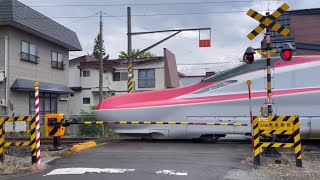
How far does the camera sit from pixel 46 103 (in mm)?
32312

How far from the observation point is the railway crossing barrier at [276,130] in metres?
9.41

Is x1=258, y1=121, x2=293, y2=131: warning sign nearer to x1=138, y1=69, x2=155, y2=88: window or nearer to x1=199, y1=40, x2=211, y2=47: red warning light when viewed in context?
x1=199, y1=40, x2=211, y2=47: red warning light

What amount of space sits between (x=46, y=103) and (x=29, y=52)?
480 centimetres

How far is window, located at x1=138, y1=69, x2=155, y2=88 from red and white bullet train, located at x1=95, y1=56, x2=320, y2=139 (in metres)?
33.3

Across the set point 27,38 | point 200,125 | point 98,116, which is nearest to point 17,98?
point 27,38

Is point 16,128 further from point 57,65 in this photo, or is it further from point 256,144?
point 57,65

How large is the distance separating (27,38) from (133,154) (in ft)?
66.8

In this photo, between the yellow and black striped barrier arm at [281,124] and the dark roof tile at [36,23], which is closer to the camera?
the yellow and black striped barrier arm at [281,124]

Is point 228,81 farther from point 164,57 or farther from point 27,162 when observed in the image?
point 164,57

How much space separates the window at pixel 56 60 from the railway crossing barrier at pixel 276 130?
26.2 m

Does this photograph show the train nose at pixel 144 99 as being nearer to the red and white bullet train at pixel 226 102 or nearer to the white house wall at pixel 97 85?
the red and white bullet train at pixel 226 102

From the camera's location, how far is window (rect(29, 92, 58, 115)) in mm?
29698

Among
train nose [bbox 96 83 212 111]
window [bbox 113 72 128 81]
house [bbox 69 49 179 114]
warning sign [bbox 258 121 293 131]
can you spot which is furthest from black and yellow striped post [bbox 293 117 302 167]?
window [bbox 113 72 128 81]

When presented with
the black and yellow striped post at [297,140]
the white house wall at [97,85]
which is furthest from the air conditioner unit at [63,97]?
the black and yellow striped post at [297,140]
